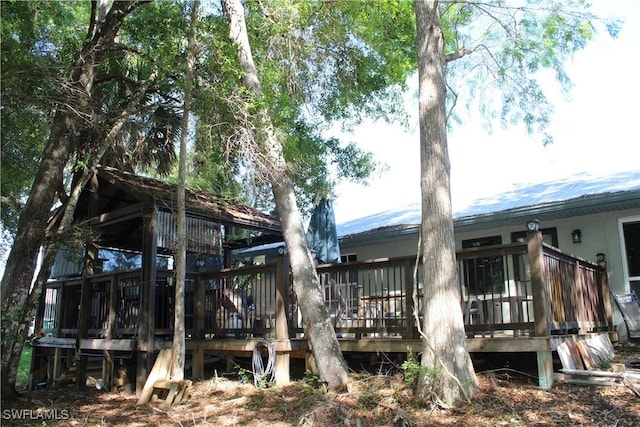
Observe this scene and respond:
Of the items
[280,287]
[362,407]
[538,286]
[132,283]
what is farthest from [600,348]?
[132,283]

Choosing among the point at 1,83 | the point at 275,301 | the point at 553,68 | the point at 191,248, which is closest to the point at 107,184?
the point at 191,248

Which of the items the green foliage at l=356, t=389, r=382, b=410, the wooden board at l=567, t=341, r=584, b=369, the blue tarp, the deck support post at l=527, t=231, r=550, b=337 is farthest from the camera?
the blue tarp

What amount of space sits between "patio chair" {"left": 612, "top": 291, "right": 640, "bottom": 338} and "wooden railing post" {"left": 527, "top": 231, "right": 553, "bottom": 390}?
4.38m

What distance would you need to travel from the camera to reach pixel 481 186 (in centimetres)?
1568

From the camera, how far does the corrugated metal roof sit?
997cm

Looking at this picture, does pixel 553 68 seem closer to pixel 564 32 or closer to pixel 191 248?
pixel 564 32

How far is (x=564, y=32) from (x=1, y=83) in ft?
31.8

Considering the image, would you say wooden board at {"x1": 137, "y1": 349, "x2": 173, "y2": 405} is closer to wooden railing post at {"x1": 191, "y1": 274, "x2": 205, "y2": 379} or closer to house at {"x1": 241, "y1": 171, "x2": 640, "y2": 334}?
wooden railing post at {"x1": 191, "y1": 274, "x2": 205, "y2": 379}

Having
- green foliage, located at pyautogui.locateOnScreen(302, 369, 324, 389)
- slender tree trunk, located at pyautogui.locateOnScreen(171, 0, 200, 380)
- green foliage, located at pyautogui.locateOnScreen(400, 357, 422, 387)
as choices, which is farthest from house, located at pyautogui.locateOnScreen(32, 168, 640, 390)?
slender tree trunk, located at pyautogui.locateOnScreen(171, 0, 200, 380)

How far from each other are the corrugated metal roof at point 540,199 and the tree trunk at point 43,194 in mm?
7100

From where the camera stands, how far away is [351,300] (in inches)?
339

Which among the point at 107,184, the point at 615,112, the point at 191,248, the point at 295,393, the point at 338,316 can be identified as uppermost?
the point at 615,112

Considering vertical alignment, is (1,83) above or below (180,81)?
below

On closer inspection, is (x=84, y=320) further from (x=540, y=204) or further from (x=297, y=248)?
(x=540, y=204)
